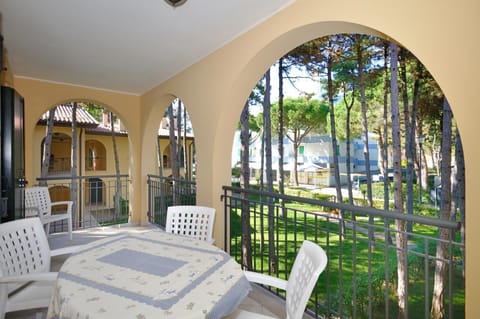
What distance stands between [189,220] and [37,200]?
9.48 ft

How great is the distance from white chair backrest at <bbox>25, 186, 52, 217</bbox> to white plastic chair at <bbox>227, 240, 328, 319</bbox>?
12.1 ft

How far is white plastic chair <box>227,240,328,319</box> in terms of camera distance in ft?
3.44

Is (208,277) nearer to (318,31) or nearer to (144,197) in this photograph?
(318,31)

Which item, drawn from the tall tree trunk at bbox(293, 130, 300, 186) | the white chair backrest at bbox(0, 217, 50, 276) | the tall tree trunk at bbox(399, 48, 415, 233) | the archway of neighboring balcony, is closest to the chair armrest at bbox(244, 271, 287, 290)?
the white chair backrest at bbox(0, 217, 50, 276)

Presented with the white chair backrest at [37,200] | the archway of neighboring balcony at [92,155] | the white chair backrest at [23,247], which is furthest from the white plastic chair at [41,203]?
the archway of neighboring balcony at [92,155]

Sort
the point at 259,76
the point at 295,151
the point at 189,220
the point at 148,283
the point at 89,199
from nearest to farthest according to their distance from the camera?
the point at 148,283 < the point at 189,220 < the point at 259,76 < the point at 89,199 < the point at 295,151

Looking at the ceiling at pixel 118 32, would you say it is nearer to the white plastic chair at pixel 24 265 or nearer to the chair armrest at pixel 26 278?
the white plastic chair at pixel 24 265

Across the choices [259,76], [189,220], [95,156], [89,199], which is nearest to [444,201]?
[259,76]

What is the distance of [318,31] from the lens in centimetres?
205

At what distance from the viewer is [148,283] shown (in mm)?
1142

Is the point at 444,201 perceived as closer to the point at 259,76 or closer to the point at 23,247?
the point at 259,76

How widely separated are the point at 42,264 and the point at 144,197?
3369mm

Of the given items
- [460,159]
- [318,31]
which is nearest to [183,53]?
[318,31]

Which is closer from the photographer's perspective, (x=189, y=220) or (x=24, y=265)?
(x=24, y=265)
